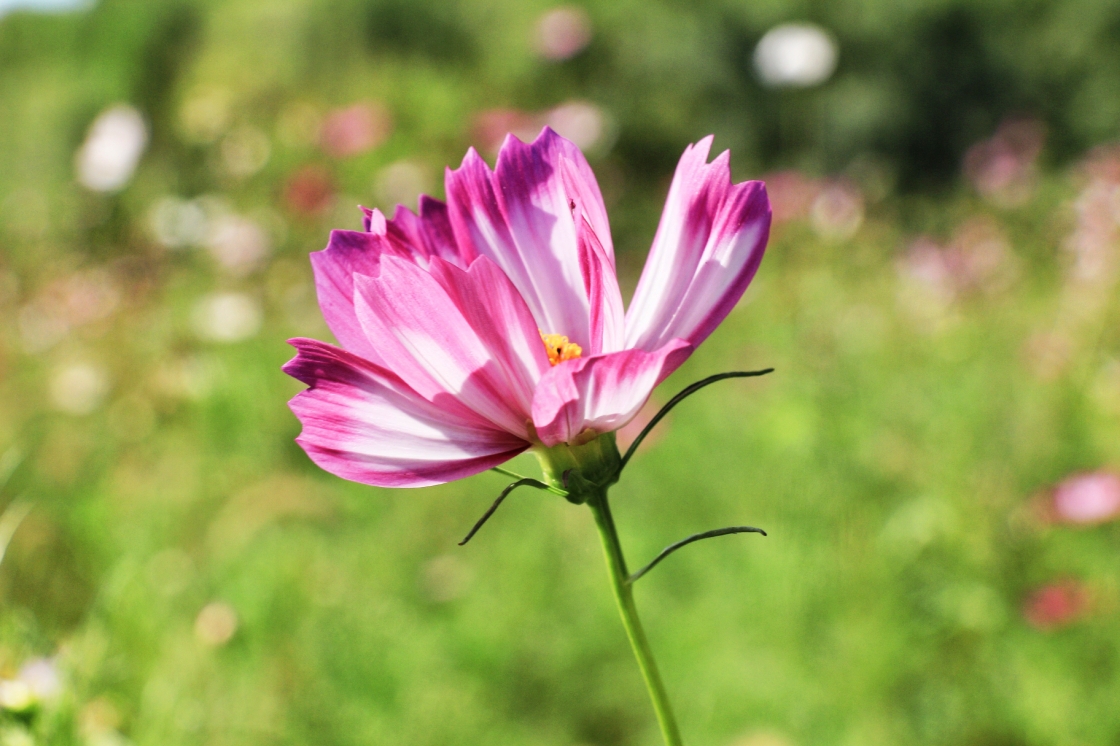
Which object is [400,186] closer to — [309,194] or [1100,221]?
[309,194]

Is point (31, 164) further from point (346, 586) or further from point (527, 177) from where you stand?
point (527, 177)

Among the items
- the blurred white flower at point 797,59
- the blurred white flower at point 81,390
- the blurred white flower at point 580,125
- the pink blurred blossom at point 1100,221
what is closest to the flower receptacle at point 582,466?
the pink blurred blossom at point 1100,221

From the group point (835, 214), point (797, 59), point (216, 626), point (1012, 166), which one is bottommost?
point (1012, 166)

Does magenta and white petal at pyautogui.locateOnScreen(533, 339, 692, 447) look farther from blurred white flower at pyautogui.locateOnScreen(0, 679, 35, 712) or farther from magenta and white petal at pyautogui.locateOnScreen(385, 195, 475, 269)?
blurred white flower at pyautogui.locateOnScreen(0, 679, 35, 712)

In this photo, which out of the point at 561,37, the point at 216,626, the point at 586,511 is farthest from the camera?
the point at 561,37

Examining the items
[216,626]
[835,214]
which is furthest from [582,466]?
[835,214]

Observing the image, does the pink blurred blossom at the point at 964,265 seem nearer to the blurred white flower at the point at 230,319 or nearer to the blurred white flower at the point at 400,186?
the blurred white flower at the point at 400,186

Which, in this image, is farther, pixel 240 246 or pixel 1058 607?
pixel 240 246
